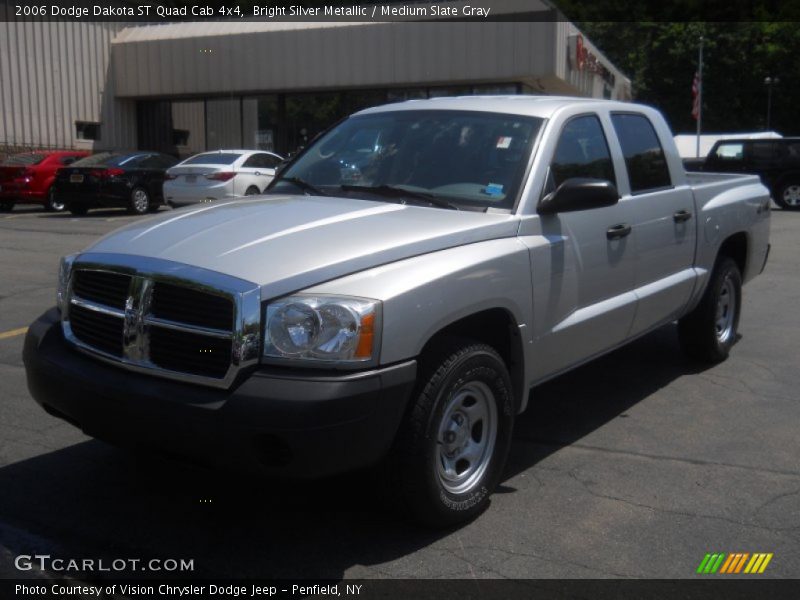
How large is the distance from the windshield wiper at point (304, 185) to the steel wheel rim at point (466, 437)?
1.47 meters

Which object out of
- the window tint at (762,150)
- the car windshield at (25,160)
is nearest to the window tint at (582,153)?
the car windshield at (25,160)

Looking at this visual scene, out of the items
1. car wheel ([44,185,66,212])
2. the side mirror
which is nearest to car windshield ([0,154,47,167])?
car wheel ([44,185,66,212])

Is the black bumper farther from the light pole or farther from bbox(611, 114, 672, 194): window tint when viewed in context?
the light pole

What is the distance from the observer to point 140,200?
68.4 feet

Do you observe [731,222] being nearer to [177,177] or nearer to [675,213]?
[675,213]

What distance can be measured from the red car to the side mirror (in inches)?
726

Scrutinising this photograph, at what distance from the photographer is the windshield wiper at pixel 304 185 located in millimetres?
4990

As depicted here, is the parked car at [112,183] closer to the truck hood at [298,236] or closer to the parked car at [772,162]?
the parked car at [772,162]

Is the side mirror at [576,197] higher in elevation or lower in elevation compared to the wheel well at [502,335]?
higher

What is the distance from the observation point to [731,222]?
268 inches

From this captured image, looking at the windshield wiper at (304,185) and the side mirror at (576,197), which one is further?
the windshield wiper at (304,185)

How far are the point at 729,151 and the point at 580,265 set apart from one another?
2163 cm

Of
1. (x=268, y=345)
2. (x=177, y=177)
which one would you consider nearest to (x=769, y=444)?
(x=268, y=345)

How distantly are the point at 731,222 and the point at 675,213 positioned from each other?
1.09m
